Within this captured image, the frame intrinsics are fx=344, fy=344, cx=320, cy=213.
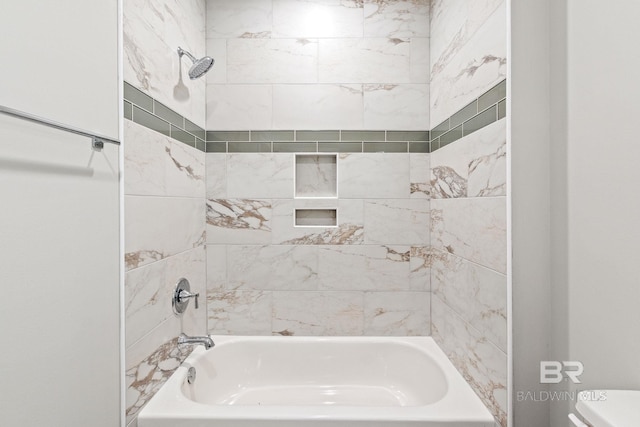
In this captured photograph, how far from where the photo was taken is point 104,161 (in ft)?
3.56

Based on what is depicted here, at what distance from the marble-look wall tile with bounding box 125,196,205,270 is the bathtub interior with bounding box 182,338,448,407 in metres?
0.69

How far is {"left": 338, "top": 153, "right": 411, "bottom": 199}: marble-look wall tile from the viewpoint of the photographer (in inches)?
81.2

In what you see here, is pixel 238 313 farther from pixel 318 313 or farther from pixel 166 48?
pixel 166 48

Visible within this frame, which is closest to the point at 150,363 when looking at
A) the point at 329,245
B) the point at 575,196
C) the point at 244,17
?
the point at 329,245

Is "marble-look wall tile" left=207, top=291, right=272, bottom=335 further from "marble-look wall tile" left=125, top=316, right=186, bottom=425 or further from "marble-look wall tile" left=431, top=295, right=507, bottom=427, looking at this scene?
"marble-look wall tile" left=431, top=295, right=507, bottom=427

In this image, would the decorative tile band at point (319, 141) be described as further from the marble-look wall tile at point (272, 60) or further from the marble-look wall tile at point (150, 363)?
the marble-look wall tile at point (150, 363)

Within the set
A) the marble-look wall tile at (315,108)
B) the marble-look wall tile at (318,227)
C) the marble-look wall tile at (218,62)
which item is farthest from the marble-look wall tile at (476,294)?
the marble-look wall tile at (218,62)

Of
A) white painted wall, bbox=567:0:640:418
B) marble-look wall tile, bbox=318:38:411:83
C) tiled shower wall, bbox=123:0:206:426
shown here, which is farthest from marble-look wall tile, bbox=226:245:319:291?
white painted wall, bbox=567:0:640:418

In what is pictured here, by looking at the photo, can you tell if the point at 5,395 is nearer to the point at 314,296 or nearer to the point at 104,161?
the point at 104,161

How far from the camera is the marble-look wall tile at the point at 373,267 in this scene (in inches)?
81.4

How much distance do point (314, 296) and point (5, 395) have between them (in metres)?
1.50

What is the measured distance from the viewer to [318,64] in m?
2.05

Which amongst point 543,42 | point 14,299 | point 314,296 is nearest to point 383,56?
point 543,42

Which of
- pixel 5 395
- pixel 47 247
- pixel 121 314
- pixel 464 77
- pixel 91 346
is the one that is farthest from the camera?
pixel 464 77
